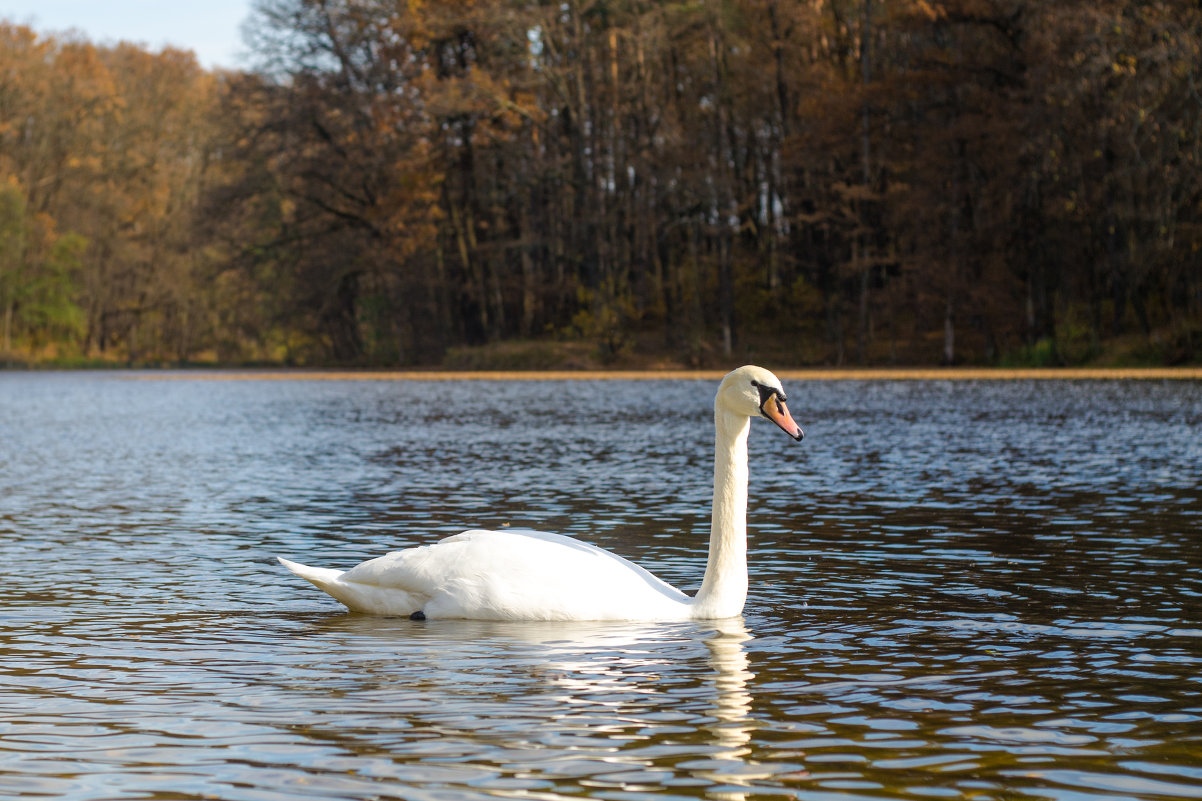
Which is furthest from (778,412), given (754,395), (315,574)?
(315,574)

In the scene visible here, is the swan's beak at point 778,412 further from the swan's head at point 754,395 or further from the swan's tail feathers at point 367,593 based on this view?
the swan's tail feathers at point 367,593

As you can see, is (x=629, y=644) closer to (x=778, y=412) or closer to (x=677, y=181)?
(x=778, y=412)

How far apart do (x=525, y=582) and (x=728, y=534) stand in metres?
1.16

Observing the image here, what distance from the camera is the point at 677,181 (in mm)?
59062

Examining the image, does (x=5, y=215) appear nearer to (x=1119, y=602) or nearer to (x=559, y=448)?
(x=559, y=448)

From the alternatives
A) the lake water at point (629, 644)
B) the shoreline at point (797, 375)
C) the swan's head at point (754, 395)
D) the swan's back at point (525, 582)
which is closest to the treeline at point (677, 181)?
the shoreline at point (797, 375)

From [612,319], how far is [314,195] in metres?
17.7

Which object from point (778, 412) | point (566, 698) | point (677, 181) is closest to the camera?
point (566, 698)

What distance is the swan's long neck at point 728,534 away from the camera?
834 centimetres

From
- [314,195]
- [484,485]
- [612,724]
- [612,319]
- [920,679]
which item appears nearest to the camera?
[612,724]

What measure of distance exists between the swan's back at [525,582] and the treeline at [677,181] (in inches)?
1349

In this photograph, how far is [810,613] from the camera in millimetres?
8766

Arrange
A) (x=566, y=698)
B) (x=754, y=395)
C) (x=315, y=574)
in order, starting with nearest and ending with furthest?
1. (x=566, y=698)
2. (x=754, y=395)
3. (x=315, y=574)

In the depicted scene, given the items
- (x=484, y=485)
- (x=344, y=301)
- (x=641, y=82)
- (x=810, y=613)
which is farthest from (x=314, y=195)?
(x=810, y=613)
